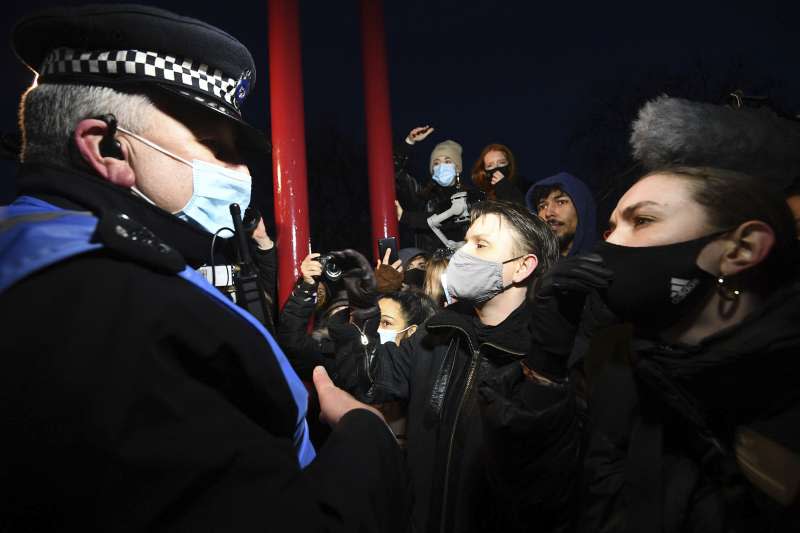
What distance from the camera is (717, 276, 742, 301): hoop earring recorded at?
4.69ft

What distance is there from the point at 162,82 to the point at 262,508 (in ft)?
3.55

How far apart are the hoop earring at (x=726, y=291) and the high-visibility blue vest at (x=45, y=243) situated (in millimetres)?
1350

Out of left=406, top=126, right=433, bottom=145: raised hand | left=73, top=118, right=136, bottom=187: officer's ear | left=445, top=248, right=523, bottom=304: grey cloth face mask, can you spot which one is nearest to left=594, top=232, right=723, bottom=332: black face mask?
left=445, top=248, right=523, bottom=304: grey cloth face mask

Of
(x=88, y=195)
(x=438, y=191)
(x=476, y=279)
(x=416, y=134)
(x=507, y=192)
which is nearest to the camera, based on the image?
(x=88, y=195)

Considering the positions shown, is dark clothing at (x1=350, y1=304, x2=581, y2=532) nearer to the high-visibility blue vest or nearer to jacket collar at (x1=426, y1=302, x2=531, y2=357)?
jacket collar at (x1=426, y1=302, x2=531, y2=357)

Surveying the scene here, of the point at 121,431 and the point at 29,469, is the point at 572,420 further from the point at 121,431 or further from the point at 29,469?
the point at 29,469

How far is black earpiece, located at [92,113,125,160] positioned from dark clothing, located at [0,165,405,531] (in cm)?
31

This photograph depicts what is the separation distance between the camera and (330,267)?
3.56 m

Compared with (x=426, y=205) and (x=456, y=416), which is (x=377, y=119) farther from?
(x=456, y=416)

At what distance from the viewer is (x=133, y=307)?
0.81 m

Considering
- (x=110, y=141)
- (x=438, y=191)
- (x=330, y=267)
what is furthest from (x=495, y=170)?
(x=110, y=141)

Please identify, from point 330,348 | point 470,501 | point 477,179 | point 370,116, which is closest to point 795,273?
point 470,501

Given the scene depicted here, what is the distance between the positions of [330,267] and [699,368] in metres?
2.70

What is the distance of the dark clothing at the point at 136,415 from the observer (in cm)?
71
